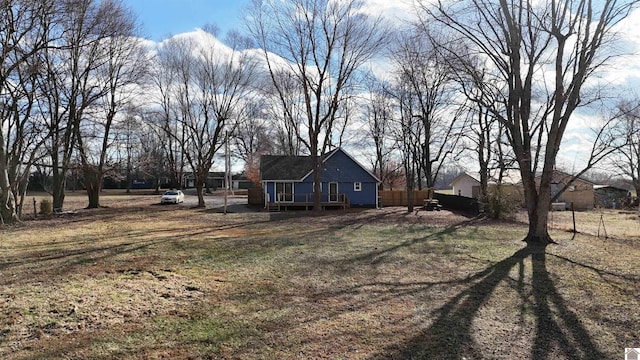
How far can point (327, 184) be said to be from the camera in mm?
30688

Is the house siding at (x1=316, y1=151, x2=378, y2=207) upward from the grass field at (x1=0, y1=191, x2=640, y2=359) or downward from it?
upward

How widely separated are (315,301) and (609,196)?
51072 mm

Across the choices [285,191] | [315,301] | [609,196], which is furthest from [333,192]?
[609,196]

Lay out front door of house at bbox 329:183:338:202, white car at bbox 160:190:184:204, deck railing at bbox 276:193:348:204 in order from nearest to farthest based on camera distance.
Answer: deck railing at bbox 276:193:348:204
front door of house at bbox 329:183:338:202
white car at bbox 160:190:184:204

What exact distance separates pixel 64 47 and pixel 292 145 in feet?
109

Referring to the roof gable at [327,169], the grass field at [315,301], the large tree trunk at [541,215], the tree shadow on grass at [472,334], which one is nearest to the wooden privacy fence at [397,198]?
the roof gable at [327,169]

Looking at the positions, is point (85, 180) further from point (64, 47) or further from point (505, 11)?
point (505, 11)

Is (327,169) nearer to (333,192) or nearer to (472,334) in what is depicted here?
(333,192)

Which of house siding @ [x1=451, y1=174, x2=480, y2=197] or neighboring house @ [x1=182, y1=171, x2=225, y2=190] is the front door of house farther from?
neighboring house @ [x1=182, y1=171, x2=225, y2=190]

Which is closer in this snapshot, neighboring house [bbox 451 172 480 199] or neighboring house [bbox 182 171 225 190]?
neighboring house [bbox 451 172 480 199]

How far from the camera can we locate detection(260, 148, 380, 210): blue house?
29969 millimetres

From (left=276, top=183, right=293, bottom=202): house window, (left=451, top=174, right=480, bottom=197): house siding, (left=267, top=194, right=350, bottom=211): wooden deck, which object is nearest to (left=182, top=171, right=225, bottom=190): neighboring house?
(left=451, top=174, right=480, bottom=197): house siding

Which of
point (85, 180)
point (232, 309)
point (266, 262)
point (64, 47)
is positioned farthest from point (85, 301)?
Answer: point (85, 180)

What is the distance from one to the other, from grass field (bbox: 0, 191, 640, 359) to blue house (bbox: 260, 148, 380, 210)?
18.7 m
